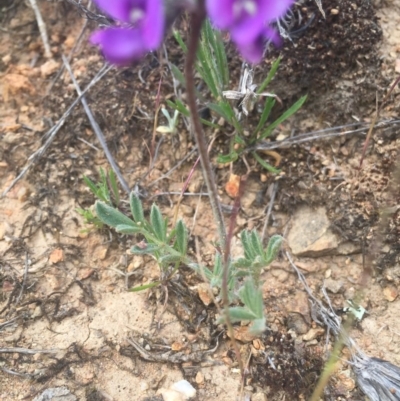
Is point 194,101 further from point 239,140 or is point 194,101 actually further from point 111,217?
point 239,140

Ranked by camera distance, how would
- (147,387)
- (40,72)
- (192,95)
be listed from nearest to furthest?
(192,95) → (147,387) → (40,72)

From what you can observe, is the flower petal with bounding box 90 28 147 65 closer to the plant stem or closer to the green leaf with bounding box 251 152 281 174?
the plant stem

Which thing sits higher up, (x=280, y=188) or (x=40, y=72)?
(x=40, y=72)

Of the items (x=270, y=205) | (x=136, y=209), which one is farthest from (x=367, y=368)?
(x=136, y=209)

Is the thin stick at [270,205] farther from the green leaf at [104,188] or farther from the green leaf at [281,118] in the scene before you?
the green leaf at [104,188]

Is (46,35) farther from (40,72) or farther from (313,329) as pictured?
(313,329)

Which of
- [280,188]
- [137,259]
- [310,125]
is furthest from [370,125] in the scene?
[137,259]
